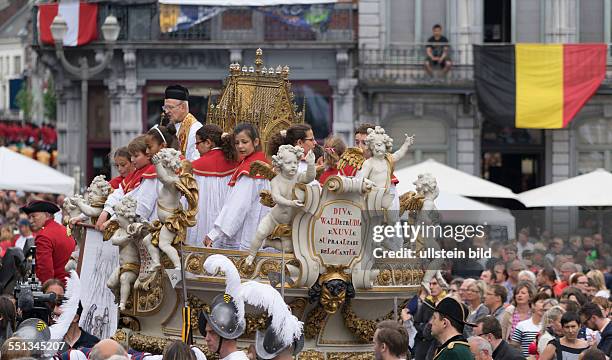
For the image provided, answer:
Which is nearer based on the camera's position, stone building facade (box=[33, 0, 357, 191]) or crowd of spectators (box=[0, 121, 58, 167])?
stone building facade (box=[33, 0, 357, 191])

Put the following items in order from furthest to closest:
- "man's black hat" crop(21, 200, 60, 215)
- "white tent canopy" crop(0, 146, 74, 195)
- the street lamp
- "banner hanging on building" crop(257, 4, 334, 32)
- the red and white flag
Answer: the red and white flag
"banner hanging on building" crop(257, 4, 334, 32)
the street lamp
"white tent canopy" crop(0, 146, 74, 195)
"man's black hat" crop(21, 200, 60, 215)

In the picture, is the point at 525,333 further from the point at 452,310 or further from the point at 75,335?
the point at 75,335

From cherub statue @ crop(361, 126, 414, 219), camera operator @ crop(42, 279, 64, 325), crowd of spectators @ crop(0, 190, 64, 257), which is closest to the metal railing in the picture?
crowd of spectators @ crop(0, 190, 64, 257)

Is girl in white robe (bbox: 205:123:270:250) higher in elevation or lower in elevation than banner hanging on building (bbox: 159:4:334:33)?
lower

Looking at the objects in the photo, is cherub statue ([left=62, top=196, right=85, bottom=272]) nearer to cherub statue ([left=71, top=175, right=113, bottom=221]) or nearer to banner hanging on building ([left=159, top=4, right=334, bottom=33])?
cherub statue ([left=71, top=175, right=113, bottom=221])

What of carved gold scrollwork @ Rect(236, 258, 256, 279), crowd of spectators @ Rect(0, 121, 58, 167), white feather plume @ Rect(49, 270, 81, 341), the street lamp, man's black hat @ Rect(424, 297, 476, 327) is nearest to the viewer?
man's black hat @ Rect(424, 297, 476, 327)

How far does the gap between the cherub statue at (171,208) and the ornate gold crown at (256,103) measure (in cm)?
210

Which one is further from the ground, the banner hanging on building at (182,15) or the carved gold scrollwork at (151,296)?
the banner hanging on building at (182,15)

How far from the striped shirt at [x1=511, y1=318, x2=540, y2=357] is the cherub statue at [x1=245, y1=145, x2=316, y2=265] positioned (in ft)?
12.7

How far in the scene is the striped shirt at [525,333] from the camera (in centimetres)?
1610

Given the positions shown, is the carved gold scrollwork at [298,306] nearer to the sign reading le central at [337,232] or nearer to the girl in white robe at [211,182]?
the sign reading le central at [337,232]

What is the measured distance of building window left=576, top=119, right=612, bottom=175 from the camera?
3775 cm

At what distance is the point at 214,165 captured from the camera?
1411 cm

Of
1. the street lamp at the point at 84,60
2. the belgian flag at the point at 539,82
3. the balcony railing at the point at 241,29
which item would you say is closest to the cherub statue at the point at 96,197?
the street lamp at the point at 84,60
